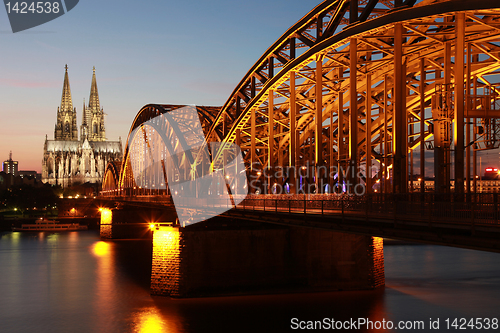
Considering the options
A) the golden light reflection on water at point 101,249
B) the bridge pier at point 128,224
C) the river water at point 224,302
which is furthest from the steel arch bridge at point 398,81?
the bridge pier at point 128,224

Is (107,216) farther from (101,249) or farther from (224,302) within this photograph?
(224,302)

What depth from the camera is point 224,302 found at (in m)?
32.3

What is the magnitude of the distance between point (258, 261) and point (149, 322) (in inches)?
288

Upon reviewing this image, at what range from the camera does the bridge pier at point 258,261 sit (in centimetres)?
3350

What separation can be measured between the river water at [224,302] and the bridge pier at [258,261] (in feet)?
2.37

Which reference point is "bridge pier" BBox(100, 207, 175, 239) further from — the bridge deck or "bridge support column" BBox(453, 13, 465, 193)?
"bridge support column" BBox(453, 13, 465, 193)

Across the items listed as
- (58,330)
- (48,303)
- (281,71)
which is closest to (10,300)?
(48,303)

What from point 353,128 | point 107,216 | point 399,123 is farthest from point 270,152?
point 107,216

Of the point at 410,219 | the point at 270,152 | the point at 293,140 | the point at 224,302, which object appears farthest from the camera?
the point at 270,152

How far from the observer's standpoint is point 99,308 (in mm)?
35500

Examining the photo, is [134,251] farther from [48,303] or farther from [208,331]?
[208,331]

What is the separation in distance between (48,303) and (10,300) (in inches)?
125

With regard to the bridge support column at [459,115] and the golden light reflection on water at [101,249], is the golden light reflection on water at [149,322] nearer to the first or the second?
the bridge support column at [459,115]

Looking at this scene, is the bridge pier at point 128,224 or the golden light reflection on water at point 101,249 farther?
the bridge pier at point 128,224
